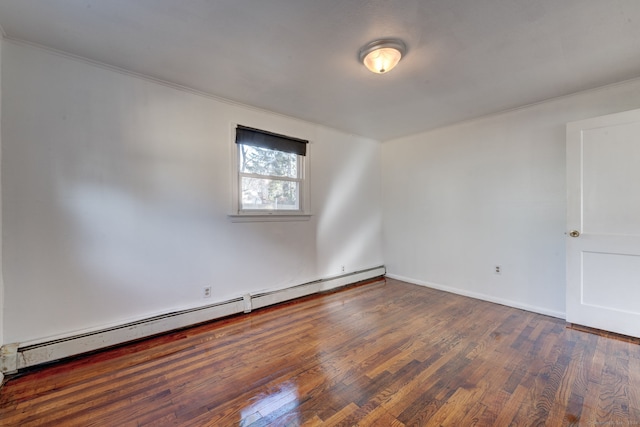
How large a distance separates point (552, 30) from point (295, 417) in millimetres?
3017

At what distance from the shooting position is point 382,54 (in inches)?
79.7

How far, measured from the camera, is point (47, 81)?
81.8 inches

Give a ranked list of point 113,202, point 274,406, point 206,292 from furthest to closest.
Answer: point 206,292 < point 113,202 < point 274,406

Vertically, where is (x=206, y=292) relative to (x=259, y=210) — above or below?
below

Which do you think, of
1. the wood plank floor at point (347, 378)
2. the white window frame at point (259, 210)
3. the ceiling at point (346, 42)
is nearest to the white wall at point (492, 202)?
the ceiling at point (346, 42)

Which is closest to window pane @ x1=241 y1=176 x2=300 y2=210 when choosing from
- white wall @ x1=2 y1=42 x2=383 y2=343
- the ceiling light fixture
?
white wall @ x1=2 y1=42 x2=383 y2=343

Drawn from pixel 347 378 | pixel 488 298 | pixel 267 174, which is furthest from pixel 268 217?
pixel 488 298

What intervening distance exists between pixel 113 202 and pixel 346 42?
7.74 ft

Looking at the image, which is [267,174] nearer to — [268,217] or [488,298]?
[268,217]

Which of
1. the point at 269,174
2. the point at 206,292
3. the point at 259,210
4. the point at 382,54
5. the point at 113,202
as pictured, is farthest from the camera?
the point at 269,174

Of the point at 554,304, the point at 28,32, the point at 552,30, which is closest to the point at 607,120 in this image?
the point at 552,30

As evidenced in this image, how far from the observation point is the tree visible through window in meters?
3.14

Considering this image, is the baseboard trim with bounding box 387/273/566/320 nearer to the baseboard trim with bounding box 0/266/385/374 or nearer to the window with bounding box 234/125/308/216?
the baseboard trim with bounding box 0/266/385/374

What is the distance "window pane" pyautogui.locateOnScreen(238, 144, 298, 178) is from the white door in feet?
10.1
